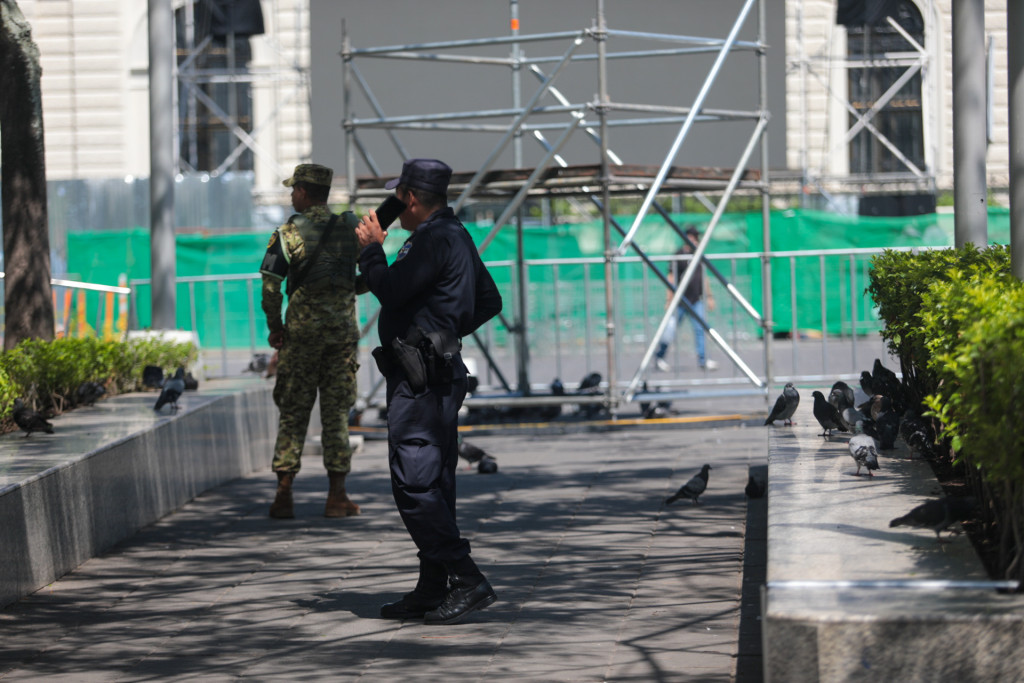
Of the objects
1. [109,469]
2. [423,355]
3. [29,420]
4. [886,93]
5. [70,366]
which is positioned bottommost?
[109,469]

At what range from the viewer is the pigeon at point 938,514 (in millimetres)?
4262

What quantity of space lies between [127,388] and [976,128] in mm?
6133

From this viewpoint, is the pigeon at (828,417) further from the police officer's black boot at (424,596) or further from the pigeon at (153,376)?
the pigeon at (153,376)

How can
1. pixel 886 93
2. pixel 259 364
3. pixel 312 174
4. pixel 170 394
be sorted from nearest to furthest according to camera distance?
pixel 312 174 < pixel 170 394 < pixel 259 364 < pixel 886 93

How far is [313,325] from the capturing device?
7.83 metres

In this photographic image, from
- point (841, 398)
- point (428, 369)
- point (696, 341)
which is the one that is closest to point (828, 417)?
point (841, 398)

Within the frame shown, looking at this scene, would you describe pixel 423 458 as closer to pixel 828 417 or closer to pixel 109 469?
pixel 828 417

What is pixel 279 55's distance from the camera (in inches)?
1115

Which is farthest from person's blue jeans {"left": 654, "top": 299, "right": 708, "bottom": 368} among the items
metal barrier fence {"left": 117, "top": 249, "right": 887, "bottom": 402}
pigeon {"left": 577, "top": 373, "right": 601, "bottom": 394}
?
pigeon {"left": 577, "top": 373, "right": 601, "bottom": 394}

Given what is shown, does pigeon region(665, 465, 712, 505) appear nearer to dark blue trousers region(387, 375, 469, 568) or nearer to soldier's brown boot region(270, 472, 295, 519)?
soldier's brown boot region(270, 472, 295, 519)

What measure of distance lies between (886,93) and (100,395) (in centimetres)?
2183

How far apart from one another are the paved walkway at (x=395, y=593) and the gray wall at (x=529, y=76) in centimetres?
1126

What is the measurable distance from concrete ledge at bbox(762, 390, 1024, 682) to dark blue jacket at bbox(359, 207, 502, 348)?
1.65 metres

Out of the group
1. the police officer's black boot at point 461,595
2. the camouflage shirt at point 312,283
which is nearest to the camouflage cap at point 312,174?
the camouflage shirt at point 312,283
